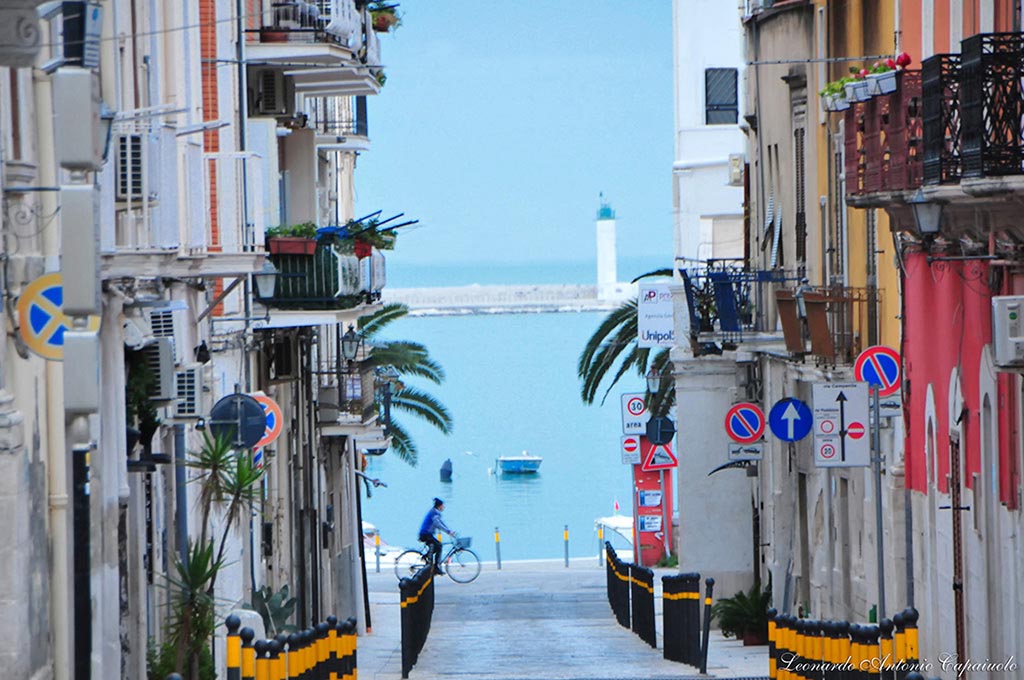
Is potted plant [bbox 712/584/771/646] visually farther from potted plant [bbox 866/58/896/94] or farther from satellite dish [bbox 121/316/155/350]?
satellite dish [bbox 121/316/155/350]

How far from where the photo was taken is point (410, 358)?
4816 centimetres

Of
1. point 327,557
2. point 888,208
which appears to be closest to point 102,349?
point 888,208

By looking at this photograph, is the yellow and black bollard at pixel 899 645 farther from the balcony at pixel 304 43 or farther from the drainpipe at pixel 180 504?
the balcony at pixel 304 43

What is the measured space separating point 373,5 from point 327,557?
8.49 m

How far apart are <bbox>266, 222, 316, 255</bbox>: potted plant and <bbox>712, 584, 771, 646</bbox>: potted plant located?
779 cm

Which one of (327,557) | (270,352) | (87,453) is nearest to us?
(87,453)

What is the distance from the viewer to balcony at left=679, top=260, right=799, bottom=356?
30203 mm

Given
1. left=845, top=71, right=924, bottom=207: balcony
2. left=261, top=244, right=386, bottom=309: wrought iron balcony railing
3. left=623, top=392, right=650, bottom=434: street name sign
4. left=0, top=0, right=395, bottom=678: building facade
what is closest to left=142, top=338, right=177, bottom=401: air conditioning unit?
left=0, top=0, right=395, bottom=678: building facade

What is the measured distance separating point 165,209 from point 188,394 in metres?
3.34

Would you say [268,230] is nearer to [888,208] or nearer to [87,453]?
[888,208]

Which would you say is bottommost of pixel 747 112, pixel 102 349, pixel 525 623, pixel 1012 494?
pixel 525 623

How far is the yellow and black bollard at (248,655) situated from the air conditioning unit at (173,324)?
3.42 metres

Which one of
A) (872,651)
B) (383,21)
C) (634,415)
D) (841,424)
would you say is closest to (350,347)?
(383,21)

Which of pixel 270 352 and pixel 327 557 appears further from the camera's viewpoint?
pixel 327 557
